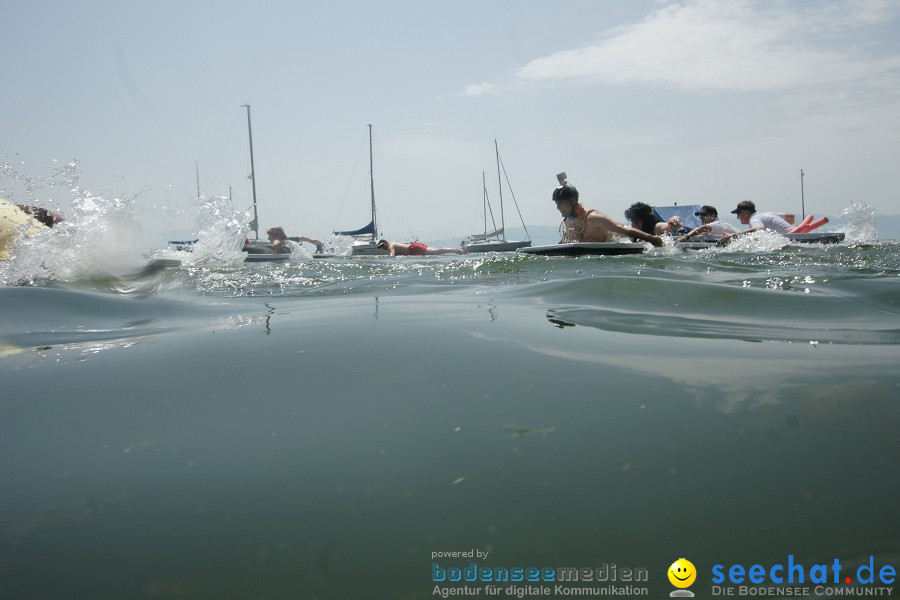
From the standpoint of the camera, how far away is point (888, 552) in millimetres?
986

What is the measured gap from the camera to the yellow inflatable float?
7.07m

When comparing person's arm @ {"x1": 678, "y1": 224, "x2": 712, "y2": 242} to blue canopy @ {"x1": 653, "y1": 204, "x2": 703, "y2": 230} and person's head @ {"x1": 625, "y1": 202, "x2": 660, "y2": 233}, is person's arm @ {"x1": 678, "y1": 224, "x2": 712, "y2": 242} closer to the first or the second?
person's head @ {"x1": 625, "y1": 202, "x2": 660, "y2": 233}

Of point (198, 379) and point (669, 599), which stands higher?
point (198, 379)

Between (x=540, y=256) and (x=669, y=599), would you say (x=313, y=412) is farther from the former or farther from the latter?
(x=540, y=256)

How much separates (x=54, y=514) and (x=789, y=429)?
1.47 m

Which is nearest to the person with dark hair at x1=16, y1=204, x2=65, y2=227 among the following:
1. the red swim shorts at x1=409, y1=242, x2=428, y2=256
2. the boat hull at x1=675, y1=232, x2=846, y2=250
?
the red swim shorts at x1=409, y1=242, x2=428, y2=256

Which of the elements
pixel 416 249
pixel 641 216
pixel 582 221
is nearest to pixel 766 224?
pixel 641 216

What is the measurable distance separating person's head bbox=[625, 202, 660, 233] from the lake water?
8.50 m

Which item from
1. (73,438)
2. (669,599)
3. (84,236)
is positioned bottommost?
(669,599)

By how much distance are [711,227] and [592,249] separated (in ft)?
18.7

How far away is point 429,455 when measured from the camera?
4.37ft

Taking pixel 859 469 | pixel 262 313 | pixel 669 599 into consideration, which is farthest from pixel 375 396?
pixel 262 313

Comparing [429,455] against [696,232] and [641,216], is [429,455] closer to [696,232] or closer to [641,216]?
[641,216]

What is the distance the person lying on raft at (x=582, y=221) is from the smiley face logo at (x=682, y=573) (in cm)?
861
